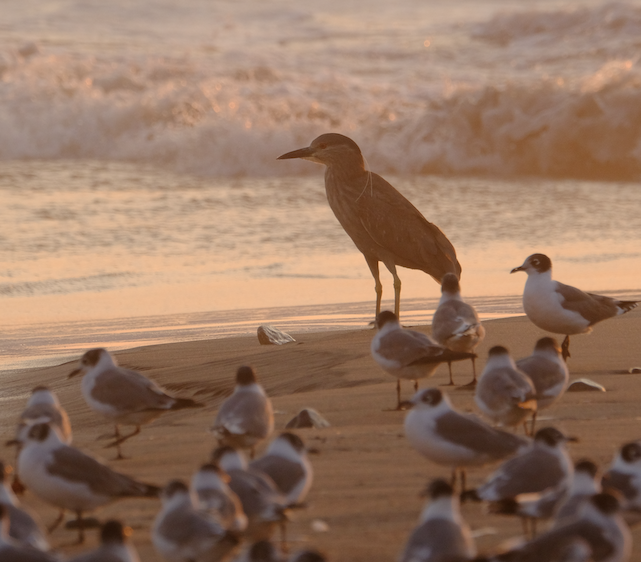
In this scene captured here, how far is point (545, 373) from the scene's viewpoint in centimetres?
589

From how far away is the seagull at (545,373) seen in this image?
5.84m

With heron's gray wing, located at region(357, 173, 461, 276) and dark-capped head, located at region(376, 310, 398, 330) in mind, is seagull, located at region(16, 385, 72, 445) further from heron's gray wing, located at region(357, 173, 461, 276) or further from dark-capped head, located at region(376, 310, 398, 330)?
heron's gray wing, located at region(357, 173, 461, 276)

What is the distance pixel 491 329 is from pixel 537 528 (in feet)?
14.8

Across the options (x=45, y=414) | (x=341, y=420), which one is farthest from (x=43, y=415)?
(x=341, y=420)

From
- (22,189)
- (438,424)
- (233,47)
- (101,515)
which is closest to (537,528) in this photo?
(438,424)

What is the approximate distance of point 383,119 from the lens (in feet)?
74.4

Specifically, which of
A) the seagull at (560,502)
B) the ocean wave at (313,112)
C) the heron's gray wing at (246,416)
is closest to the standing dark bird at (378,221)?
the heron's gray wing at (246,416)

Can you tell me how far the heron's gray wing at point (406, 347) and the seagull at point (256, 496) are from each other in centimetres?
197

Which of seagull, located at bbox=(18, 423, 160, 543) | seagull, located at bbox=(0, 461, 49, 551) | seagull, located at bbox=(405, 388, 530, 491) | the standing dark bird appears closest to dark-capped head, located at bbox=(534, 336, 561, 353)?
seagull, located at bbox=(405, 388, 530, 491)

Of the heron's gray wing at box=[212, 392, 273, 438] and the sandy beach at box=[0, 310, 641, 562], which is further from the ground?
the heron's gray wing at box=[212, 392, 273, 438]

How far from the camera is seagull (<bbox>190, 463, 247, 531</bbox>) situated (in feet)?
12.9

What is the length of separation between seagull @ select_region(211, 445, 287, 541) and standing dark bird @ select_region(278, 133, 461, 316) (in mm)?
5187

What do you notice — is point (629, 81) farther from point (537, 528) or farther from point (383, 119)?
point (537, 528)

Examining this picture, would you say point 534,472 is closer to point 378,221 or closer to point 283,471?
point 283,471
